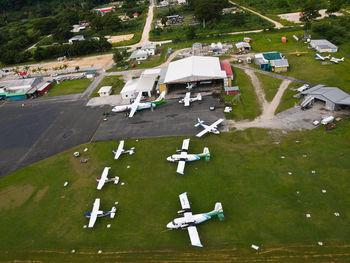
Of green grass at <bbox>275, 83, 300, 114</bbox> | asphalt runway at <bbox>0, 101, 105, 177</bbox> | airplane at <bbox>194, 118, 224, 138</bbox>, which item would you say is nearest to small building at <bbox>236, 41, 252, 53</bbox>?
green grass at <bbox>275, 83, 300, 114</bbox>

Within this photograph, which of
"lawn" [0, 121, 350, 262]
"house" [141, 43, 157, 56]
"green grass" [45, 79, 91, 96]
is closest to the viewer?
"lawn" [0, 121, 350, 262]

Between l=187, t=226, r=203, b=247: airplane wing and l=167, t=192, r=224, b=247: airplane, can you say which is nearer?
l=187, t=226, r=203, b=247: airplane wing

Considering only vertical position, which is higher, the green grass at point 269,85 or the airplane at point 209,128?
A: the green grass at point 269,85

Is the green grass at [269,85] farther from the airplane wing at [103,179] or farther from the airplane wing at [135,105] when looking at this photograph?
the airplane wing at [103,179]

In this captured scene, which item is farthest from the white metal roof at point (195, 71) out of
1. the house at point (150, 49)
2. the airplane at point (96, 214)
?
the airplane at point (96, 214)

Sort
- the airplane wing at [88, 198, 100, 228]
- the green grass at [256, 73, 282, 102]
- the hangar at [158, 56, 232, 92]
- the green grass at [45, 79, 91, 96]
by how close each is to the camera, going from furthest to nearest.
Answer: the green grass at [45, 79, 91, 96]
the hangar at [158, 56, 232, 92]
the green grass at [256, 73, 282, 102]
the airplane wing at [88, 198, 100, 228]

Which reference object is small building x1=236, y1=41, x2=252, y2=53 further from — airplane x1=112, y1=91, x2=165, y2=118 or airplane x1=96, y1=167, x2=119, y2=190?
airplane x1=96, y1=167, x2=119, y2=190

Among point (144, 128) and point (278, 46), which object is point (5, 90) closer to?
point (144, 128)
